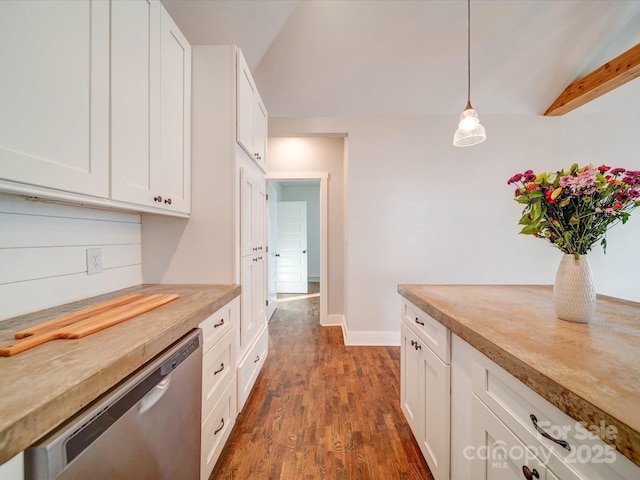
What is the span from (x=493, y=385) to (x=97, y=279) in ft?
5.69

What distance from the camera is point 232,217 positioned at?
5.18ft

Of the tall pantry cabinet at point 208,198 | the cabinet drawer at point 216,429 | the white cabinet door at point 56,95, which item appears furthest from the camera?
the tall pantry cabinet at point 208,198

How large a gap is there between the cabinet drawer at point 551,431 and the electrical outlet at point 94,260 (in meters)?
1.71

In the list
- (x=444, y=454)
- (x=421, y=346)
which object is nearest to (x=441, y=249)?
(x=421, y=346)

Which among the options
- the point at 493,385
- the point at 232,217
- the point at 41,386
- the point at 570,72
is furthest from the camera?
the point at 570,72

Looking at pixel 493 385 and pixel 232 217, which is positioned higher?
pixel 232 217

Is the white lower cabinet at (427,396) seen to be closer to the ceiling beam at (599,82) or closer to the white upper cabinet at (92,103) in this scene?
the white upper cabinet at (92,103)

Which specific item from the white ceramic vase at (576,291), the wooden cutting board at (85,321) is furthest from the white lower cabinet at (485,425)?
the wooden cutting board at (85,321)

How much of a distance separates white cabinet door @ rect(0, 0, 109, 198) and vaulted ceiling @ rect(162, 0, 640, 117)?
1.20 m

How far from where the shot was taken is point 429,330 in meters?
1.24

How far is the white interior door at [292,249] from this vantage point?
5.55m

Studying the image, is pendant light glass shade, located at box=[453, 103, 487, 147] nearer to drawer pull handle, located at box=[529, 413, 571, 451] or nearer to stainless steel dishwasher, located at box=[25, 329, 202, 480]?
drawer pull handle, located at box=[529, 413, 571, 451]

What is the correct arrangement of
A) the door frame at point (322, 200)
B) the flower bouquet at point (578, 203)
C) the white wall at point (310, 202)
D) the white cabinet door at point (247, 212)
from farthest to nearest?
the white wall at point (310, 202) < the door frame at point (322, 200) < the white cabinet door at point (247, 212) < the flower bouquet at point (578, 203)

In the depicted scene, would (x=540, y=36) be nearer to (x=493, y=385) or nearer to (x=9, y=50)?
(x=493, y=385)
